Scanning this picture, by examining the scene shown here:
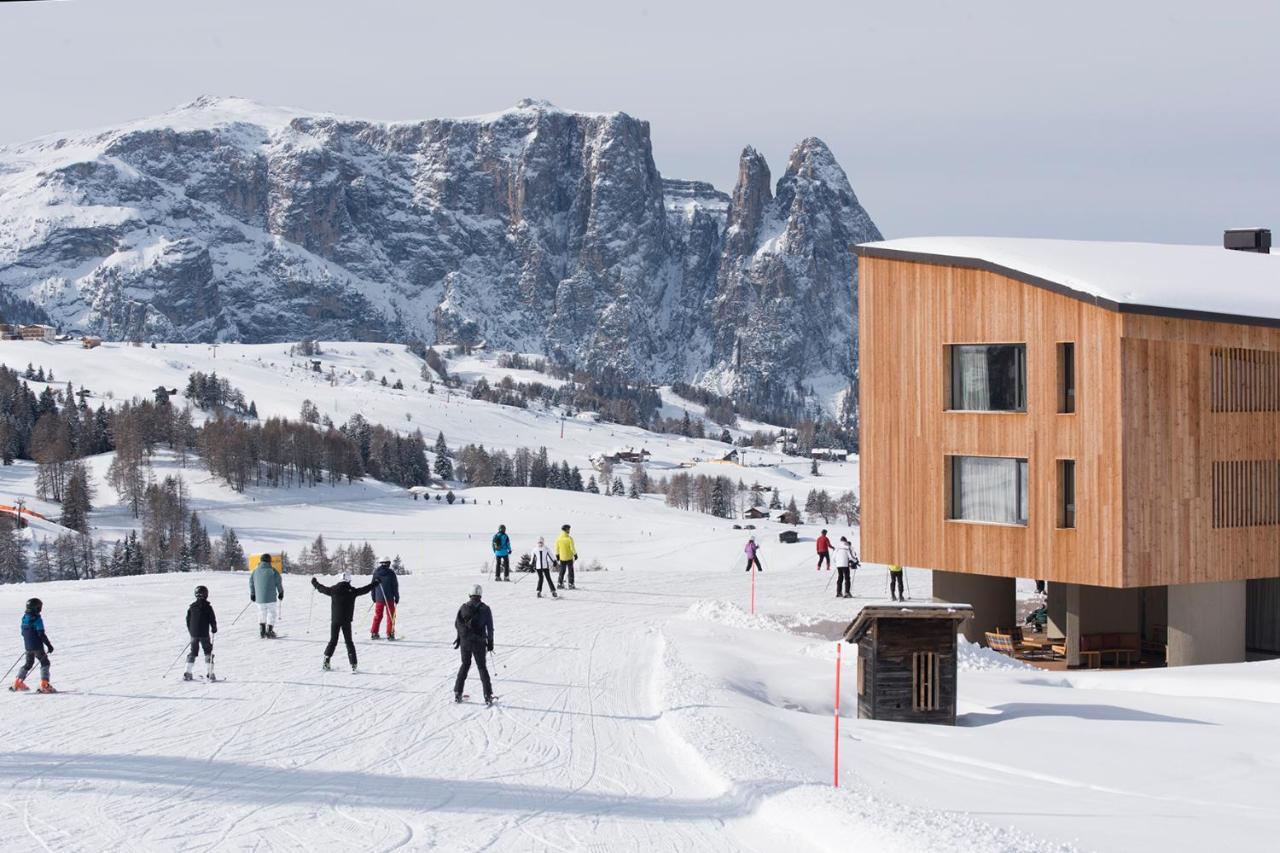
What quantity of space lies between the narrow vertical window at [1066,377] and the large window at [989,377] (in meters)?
0.79

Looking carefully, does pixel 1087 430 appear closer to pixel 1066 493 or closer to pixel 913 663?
pixel 1066 493

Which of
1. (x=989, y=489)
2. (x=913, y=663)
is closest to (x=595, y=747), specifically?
(x=913, y=663)

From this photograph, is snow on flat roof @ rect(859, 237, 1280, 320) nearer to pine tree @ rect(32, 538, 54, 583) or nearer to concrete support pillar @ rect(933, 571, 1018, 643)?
concrete support pillar @ rect(933, 571, 1018, 643)

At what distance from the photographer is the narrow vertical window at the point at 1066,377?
85.3 ft

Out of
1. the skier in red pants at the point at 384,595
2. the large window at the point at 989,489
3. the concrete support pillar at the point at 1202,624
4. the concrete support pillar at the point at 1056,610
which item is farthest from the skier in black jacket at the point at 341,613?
the concrete support pillar at the point at 1056,610

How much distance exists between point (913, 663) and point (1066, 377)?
10.4 m

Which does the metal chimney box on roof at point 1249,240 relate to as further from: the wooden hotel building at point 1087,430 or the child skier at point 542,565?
the child skier at point 542,565

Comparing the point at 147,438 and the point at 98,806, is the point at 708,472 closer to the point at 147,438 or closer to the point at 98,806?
the point at 147,438

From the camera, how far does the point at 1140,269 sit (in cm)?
2728

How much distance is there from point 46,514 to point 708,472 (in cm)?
9285

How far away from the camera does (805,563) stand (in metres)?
53.7

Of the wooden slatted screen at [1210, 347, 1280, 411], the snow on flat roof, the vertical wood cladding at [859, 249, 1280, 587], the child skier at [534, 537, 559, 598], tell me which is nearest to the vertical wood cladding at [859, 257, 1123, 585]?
the vertical wood cladding at [859, 249, 1280, 587]

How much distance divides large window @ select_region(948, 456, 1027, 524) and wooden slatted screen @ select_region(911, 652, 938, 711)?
9.72 meters

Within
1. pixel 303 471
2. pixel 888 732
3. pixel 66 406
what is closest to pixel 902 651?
pixel 888 732
